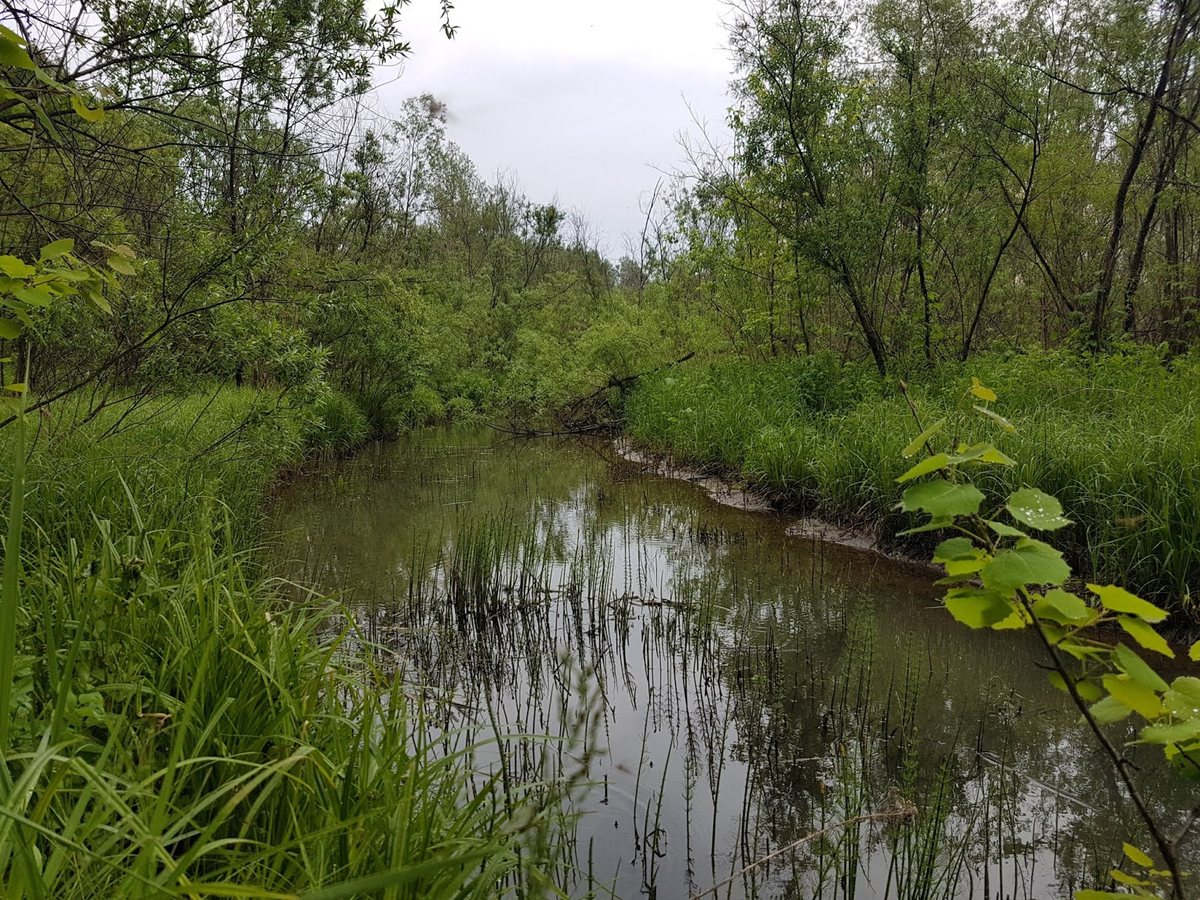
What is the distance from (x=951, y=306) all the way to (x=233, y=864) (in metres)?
14.8

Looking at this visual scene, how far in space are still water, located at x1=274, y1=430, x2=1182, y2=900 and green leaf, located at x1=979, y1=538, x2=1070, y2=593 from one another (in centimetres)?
122

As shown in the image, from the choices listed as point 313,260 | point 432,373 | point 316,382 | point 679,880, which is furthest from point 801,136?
point 432,373

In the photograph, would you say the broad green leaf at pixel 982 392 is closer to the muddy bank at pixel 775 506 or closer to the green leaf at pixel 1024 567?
the green leaf at pixel 1024 567

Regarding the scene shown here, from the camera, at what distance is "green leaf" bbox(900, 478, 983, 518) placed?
44.9 inches

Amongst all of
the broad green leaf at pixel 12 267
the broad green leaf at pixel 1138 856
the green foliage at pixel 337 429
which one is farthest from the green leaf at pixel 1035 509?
the green foliage at pixel 337 429

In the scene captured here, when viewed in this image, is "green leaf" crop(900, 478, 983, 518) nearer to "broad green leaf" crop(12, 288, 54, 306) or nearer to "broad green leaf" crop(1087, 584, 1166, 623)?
"broad green leaf" crop(1087, 584, 1166, 623)

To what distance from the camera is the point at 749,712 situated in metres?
3.59

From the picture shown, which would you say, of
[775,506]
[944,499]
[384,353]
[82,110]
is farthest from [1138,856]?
[384,353]

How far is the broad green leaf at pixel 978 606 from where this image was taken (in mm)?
1215

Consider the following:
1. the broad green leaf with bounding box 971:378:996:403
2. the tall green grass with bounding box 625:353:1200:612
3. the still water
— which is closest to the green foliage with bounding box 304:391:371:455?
the still water

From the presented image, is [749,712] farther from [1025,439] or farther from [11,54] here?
[1025,439]

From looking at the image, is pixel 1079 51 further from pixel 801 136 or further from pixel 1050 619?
pixel 1050 619

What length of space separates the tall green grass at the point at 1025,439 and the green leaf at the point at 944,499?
200 cm

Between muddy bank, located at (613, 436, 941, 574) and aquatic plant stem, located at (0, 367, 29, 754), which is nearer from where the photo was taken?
aquatic plant stem, located at (0, 367, 29, 754)
